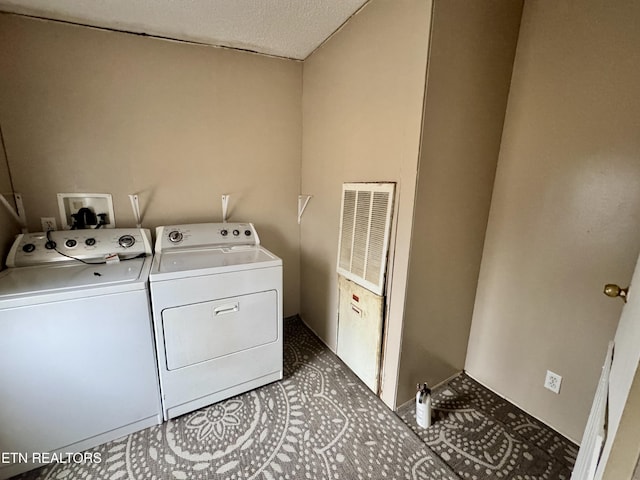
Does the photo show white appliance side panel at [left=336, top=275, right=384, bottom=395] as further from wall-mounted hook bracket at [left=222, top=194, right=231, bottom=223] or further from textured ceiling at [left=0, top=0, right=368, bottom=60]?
textured ceiling at [left=0, top=0, right=368, bottom=60]

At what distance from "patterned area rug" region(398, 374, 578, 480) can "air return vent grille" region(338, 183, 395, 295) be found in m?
0.86

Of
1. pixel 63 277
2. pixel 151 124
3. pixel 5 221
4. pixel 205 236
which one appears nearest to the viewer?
pixel 63 277

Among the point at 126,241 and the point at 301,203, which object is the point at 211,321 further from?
the point at 301,203

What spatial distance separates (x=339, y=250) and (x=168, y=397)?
1372 millimetres

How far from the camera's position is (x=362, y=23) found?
1666 millimetres

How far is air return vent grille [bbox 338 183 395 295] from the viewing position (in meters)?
1.61

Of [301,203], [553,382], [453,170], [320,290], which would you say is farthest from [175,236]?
[553,382]

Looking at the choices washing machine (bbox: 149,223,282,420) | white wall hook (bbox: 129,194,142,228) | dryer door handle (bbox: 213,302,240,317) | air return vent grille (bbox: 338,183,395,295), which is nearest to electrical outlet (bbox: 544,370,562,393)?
air return vent grille (bbox: 338,183,395,295)

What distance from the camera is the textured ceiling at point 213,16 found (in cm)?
159

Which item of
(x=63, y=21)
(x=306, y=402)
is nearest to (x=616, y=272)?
(x=306, y=402)

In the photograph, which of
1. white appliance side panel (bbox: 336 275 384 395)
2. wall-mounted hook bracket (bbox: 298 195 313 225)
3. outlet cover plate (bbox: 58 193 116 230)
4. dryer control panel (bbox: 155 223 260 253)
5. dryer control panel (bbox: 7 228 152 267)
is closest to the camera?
dryer control panel (bbox: 7 228 152 267)

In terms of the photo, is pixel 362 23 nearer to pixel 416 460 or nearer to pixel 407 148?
pixel 407 148

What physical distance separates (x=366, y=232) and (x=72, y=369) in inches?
66.0

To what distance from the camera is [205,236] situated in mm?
2113
